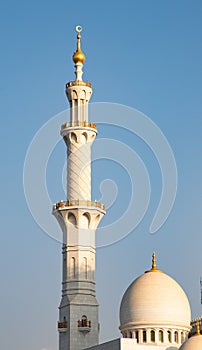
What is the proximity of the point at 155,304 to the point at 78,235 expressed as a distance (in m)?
7.47

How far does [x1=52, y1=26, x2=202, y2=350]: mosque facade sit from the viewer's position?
49906mm

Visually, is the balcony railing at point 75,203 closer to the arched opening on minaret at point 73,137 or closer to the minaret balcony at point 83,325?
the arched opening on minaret at point 73,137

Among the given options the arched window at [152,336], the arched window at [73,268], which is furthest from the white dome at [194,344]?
the arched window at [73,268]

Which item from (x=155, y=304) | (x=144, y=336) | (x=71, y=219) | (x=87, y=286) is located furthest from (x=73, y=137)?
(x=144, y=336)

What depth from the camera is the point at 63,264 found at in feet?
181

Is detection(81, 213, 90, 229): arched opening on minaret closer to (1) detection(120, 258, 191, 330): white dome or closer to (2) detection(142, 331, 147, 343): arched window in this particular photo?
(1) detection(120, 258, 191, 330): white dome

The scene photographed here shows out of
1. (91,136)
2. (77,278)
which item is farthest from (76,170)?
(77,278)

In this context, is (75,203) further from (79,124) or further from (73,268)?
(79,124)

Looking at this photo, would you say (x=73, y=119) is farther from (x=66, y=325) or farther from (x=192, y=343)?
(x=192, y=343)

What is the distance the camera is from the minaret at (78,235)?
2094 inches

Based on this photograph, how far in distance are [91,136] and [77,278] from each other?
9597 mm

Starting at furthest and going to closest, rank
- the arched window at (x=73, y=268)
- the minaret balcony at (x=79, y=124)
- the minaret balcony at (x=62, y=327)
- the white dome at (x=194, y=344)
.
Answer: the minaret balcony at (x=79, y=124), the arched window at (x=73, y=268), the minaret balcony at (x=62, y=327), the white dome at (x=194, y=344)

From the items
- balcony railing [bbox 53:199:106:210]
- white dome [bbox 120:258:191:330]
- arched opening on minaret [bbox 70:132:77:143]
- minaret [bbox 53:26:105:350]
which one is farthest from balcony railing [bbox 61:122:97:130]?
white dome [bbox 120:258:191:330]

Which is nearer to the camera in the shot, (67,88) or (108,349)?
(108,349)
